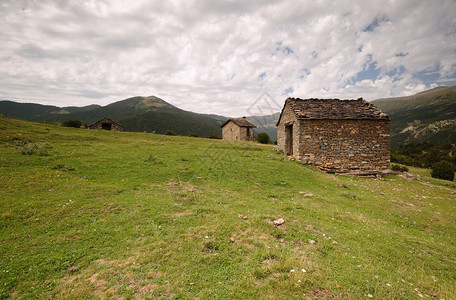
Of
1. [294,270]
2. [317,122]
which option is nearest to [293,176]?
[317,122]

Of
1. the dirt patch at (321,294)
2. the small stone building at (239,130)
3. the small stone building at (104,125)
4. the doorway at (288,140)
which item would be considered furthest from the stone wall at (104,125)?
the dirt patch at (321,294)

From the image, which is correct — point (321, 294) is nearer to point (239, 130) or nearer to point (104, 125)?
point (239, 130)

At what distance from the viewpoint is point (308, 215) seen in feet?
23.4

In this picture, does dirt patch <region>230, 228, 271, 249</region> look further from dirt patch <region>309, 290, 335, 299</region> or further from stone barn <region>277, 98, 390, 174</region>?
stone barn <region>277, 98, 390, 174</region>

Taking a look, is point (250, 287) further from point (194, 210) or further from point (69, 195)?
point (69, 195)

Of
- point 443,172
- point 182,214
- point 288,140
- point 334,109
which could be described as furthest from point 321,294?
point 443,172

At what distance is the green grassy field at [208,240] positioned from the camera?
3.66 m

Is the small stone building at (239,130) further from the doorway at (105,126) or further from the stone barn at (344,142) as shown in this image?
the doorway at (105,126)

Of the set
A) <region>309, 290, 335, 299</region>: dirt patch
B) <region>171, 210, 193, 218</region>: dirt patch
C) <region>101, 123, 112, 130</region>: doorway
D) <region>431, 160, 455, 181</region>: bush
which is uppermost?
<region>101, 123, 112, 130</region>: doorway

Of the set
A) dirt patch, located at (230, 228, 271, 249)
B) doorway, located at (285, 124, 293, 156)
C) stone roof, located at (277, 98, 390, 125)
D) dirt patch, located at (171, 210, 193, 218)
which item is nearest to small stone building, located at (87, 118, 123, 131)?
doorway, located at (285, 124, 293, 156)

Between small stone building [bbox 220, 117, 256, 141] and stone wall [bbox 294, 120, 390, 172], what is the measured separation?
30971mm

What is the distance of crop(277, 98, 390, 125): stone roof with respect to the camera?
17781mm

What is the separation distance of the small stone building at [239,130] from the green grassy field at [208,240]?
38.9 m

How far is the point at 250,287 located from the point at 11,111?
311 meters
